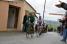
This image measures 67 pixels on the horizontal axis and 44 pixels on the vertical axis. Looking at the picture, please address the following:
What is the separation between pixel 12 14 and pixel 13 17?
491mm

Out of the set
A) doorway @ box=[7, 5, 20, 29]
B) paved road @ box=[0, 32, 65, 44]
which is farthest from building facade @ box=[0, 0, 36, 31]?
paved road @ box=[0, 32, 65, 44]

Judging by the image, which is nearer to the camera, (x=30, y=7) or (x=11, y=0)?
(x=11, y=0)

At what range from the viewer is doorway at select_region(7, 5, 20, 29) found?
3327cm

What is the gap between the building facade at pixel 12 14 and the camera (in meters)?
30.2

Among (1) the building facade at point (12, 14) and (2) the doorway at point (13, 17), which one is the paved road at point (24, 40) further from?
(2) the doorway at point (13, 17)

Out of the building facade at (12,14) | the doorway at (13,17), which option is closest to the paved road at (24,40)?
the building facade at (12,14)

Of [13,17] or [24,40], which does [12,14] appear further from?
[24,40]

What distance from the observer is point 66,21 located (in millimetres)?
16500

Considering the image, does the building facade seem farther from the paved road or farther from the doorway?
the paved road

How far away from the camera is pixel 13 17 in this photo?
34125mm

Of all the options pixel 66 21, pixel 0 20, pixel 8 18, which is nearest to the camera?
pixel 66 21

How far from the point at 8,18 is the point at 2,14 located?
328 cm

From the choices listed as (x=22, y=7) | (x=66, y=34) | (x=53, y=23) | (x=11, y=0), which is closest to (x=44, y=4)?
(x=53, y=23)

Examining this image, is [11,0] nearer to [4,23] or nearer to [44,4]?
[4,23]
